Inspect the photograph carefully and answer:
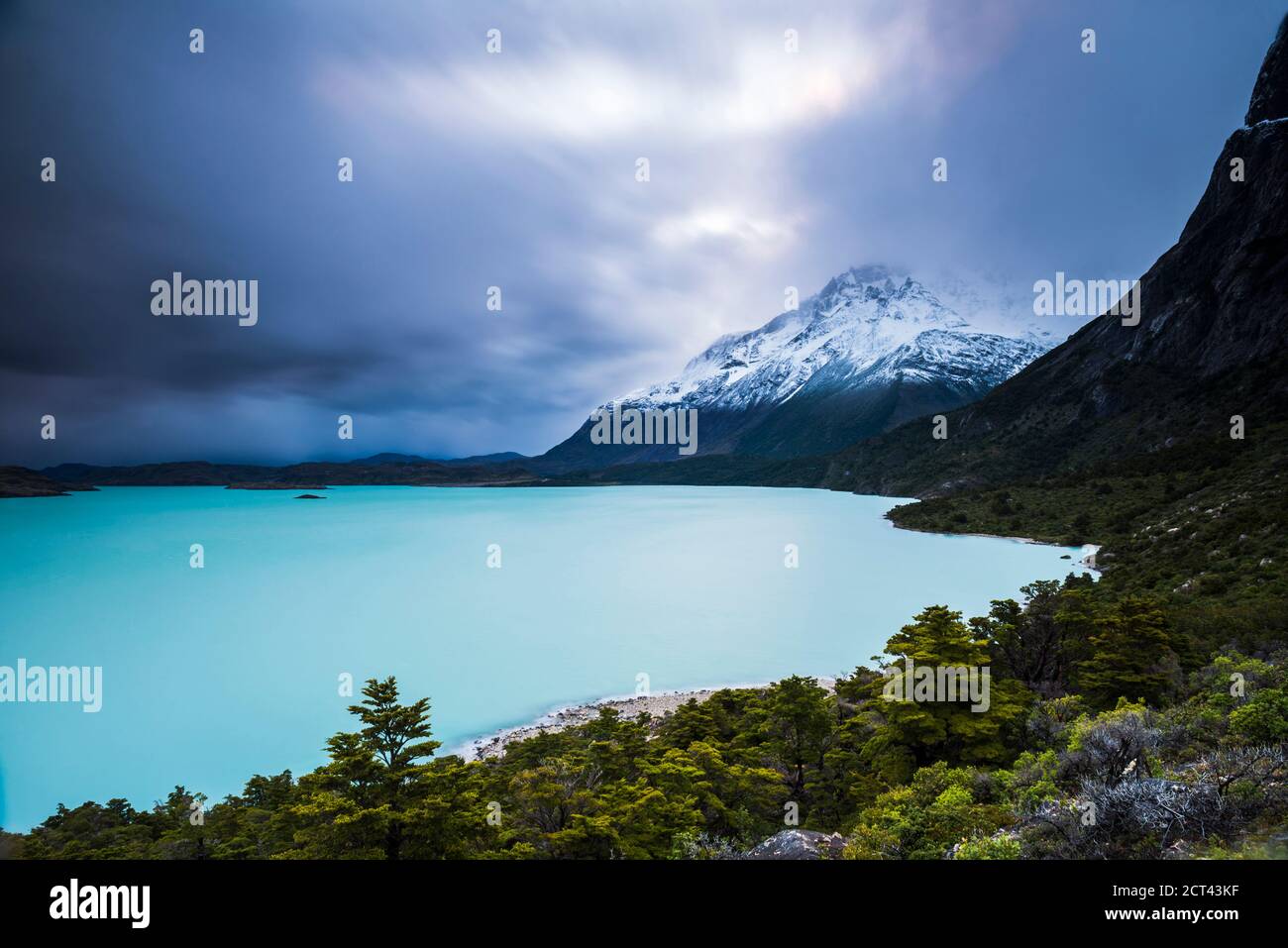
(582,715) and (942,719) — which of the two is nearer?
(942,719)

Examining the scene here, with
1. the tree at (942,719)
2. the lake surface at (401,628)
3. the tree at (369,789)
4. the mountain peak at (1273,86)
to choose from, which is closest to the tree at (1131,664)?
the tree at (942,719)

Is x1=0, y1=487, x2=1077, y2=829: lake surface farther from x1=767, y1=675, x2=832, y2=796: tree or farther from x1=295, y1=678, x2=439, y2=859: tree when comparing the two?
x1=767, y1=675, x2=832, y2=796: tree

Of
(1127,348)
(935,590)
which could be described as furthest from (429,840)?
(1127,348)

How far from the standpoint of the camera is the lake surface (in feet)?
62.0

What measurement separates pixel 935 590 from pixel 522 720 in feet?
92.0

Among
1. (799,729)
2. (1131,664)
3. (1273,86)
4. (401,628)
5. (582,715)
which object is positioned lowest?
(582,715)

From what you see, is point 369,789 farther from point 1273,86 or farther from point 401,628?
point 1273,86

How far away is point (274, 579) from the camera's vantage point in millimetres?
46688

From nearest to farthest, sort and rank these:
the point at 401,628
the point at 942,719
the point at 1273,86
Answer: the point at 942,719
the point at 401,628
the point at 1273,86

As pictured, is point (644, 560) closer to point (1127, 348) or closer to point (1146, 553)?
point (1146, 553)

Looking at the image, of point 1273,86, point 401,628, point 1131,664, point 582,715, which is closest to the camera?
point 1131,664

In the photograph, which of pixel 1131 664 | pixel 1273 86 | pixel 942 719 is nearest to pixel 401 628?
pixel 942 719

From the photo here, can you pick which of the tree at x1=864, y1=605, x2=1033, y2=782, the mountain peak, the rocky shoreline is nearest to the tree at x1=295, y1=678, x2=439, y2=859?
the rocky shoreline

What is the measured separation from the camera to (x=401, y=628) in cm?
3155
